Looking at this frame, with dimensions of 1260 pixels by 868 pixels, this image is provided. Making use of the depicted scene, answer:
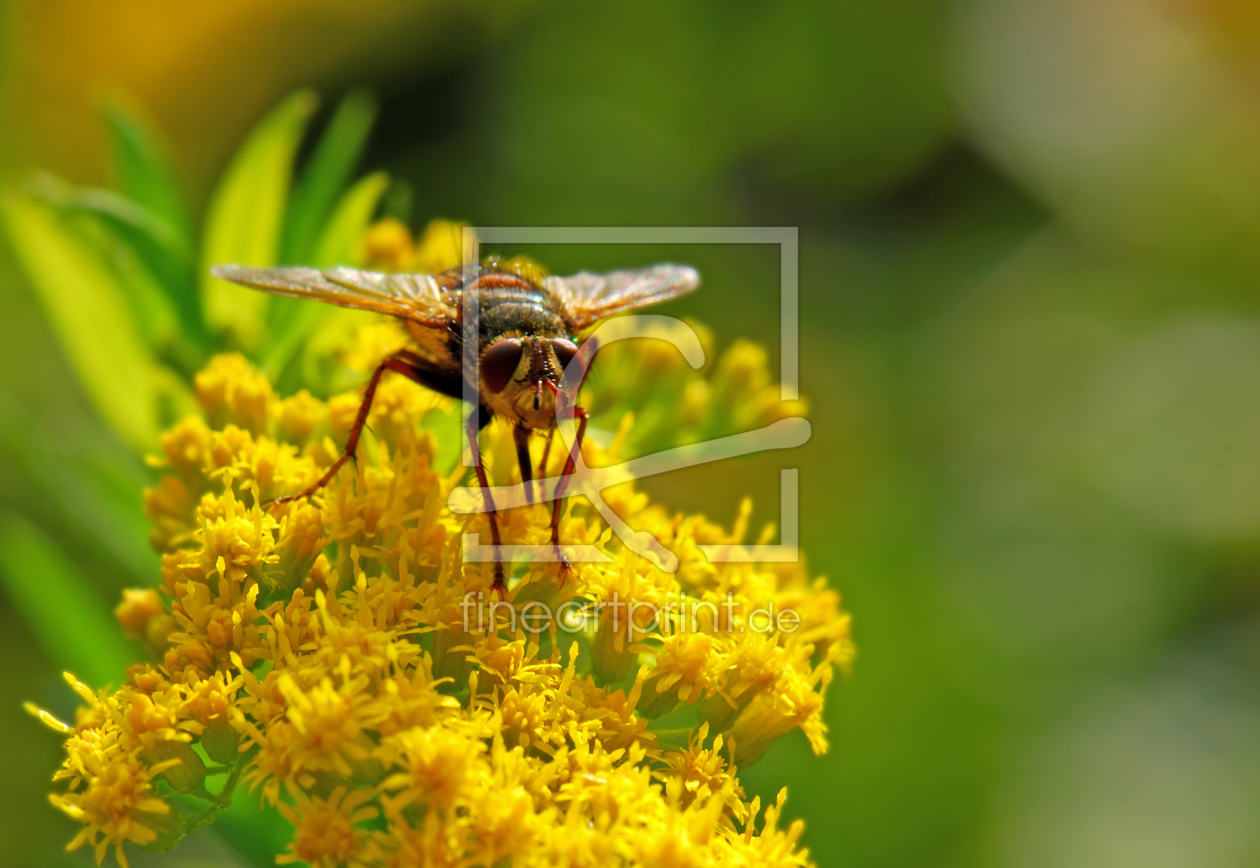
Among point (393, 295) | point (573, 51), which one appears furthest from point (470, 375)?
point (573, 51)

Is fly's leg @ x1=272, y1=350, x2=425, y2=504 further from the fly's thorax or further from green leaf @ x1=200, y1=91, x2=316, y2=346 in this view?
green leaf @ x1=200, y1=91, x2=316, y2=346

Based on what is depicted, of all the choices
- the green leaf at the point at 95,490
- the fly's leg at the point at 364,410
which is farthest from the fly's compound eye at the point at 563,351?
the green leaf at the point at 95,490

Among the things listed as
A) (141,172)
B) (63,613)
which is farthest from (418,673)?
(141,172)

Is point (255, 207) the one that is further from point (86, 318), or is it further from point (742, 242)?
point (742, 242)

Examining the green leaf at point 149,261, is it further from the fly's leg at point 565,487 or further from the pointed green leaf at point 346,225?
the fly's leg at point 565,487

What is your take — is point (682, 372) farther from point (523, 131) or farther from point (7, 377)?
point (7, 377)

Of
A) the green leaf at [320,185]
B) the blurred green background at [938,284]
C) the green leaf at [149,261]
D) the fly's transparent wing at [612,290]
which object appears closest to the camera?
the green leaf at [149,261]
